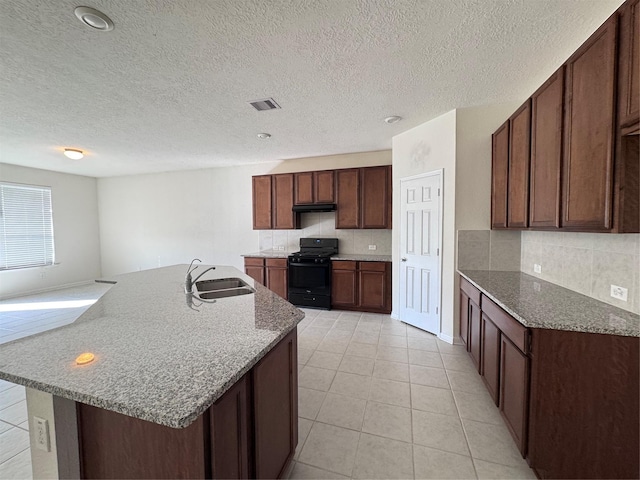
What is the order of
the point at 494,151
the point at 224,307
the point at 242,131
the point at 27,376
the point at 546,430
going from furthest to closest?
the point at 242,131 < the point at 494,151 < the point at 224,307 < the point at 546,430 < the point at 27,376

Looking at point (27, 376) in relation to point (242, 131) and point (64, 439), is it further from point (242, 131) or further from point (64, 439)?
point (242, 131)

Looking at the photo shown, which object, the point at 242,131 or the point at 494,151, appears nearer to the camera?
the point at 494,151

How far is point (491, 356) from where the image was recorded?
1.96m

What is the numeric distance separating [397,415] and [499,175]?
242cm

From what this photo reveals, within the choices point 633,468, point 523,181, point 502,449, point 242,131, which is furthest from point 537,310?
point 242,131

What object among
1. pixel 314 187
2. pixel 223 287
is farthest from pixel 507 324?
pixel 314 187

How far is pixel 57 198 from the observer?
586 centimetres

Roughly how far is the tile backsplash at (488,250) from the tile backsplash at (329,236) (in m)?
1.71

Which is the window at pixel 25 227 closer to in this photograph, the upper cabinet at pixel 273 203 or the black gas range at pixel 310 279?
the upper cabinet at pixel 273 203

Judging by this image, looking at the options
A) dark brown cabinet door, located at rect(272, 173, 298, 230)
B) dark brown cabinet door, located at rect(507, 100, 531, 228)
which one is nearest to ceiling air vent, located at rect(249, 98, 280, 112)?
dark brown cabinet door, located at rect(272, 173, 298, 230)

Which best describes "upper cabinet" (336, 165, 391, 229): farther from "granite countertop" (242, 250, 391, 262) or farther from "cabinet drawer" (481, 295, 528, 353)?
"cabinet drawer" (481, 295, 528, 353)

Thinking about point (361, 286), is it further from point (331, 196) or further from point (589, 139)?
point (589, 139)

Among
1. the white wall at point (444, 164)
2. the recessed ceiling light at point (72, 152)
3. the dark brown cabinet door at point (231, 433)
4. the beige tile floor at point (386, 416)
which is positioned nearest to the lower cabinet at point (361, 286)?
the beige tile floor at point (386, 416)

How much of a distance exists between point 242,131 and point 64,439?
337 cm
